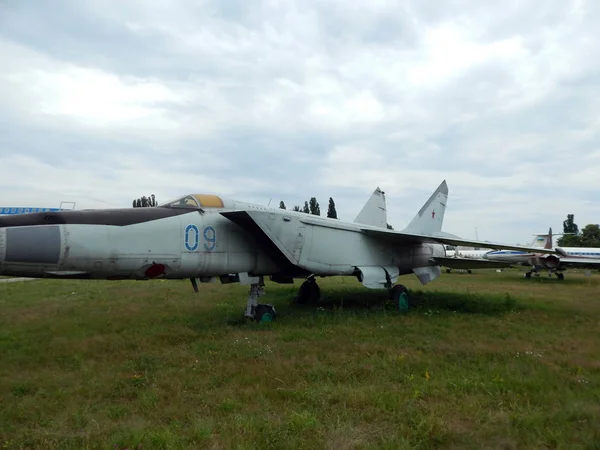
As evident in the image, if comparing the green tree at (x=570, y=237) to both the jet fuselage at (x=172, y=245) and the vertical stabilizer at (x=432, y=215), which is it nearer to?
the vertical stabilizer at (x=432, y=215)

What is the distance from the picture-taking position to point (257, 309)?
8758mm

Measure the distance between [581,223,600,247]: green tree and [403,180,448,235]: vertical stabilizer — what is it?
53204 millimetres

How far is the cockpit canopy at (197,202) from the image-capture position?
7.76m

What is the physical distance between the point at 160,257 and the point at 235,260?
1594 mm

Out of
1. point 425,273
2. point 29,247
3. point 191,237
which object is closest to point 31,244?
point 29,247

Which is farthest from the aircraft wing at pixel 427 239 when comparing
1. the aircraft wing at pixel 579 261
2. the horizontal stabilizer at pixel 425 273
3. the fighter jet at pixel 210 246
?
the aircraft wing at pixel 579 261

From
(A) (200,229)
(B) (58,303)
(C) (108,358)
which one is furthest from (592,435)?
(B) (58,303)

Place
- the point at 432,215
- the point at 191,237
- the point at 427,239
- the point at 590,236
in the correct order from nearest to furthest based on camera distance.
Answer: the point at 191,237
the point at 427,239
the point at 432,215
the point at 590,236

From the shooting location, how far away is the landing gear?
8.66 metres

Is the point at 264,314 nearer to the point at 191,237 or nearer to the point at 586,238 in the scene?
the point at 191,237

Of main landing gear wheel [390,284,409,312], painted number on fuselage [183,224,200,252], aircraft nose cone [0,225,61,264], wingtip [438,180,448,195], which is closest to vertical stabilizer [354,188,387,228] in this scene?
wingtip [438,180,448,195]

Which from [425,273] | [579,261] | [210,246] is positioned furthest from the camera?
→ [579,261]

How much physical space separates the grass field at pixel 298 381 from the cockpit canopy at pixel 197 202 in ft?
7.26

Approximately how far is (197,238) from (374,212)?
780 cm
